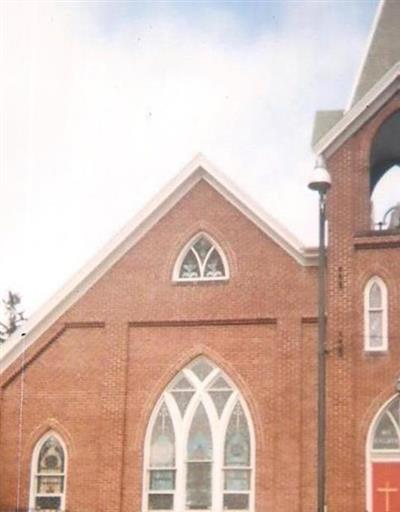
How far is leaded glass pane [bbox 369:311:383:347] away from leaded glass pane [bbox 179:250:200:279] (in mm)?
3890

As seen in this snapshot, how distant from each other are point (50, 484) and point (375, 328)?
7596mm

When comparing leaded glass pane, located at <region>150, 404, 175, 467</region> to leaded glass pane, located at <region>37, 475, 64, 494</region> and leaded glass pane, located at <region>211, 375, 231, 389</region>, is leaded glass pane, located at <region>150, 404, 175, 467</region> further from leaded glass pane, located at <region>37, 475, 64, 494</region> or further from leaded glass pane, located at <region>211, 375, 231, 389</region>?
leaded glass pane, located at <region>37, 475, 64, 494</region>

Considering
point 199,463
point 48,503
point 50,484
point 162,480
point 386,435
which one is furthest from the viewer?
point 50,484

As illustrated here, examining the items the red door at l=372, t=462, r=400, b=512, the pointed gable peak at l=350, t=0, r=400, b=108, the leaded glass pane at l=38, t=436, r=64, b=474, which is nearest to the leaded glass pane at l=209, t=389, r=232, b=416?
the red door at l=372, t=462, r=400, b=512

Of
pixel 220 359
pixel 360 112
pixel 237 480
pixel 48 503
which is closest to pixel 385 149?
pixel 360 112

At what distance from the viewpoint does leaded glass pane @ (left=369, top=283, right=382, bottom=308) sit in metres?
20.9

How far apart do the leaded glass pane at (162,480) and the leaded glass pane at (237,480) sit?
1140 mm

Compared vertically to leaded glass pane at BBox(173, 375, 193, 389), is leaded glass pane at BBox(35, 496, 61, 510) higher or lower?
lower

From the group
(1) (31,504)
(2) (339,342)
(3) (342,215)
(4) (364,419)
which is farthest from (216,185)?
(1) (31,504)

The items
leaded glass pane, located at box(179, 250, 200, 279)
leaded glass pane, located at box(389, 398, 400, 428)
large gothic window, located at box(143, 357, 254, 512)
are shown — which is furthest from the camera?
leaded glass pane, located at box(179, 250, 200, 279)

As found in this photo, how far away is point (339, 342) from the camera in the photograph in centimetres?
2073

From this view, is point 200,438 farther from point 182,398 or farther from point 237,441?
point 182,398

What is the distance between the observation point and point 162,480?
848 inches

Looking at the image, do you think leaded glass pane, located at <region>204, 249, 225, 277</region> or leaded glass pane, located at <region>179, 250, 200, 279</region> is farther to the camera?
leaded glass pane, located at <region>179, 250, 200, 279</region>
